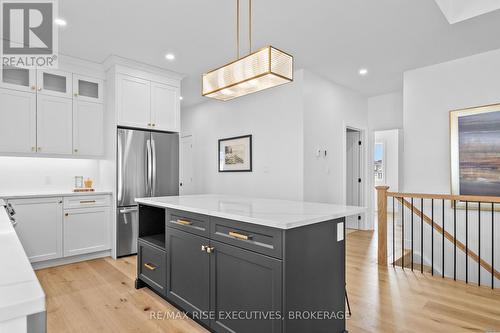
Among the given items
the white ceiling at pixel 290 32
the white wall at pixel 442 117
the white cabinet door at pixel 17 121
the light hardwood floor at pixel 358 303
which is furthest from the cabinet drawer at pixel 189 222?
the white wall at pixel 442 117

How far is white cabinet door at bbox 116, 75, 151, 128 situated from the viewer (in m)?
3.90

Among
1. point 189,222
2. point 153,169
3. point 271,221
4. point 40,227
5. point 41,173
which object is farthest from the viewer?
point 153,169

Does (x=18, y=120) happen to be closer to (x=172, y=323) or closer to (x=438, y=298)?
(x=172, y=323)

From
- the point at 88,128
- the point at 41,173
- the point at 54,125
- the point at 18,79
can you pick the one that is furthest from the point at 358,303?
the point at 18,79

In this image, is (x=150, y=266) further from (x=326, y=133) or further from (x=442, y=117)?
(x=442, y=117)

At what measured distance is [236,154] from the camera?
525cm

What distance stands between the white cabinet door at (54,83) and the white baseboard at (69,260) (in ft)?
6.87

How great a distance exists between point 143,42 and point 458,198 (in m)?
4.06

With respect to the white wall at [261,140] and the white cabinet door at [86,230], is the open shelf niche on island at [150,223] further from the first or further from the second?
the white wall at [261,140]

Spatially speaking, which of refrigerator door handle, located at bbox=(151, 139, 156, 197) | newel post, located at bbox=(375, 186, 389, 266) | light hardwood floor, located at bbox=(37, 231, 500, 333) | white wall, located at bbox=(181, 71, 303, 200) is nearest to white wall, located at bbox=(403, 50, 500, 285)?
newel post, located at bbox=(375, 186, 389, 266)

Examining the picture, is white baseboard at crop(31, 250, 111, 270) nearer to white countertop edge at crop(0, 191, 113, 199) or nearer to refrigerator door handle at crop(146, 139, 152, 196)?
white countertop edge at crop(0, 191, 113, 199)

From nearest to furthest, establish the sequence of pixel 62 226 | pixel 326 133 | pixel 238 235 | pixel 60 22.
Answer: pixel 238 235 < pixel 60 22 < pixel 62 226 < pixel 326 133

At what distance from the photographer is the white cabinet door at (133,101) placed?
390cm

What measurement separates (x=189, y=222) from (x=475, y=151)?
12.4 feet
